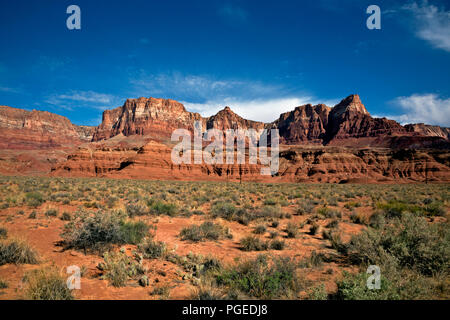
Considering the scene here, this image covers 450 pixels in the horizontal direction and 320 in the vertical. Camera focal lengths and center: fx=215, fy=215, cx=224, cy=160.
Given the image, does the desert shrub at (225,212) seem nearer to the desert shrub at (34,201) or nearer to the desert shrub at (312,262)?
the desert shrub at (312,262)

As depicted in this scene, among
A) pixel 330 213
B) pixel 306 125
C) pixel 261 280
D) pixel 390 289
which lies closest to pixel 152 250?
pixel 261 280

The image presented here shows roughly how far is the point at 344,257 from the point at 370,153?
74740mm

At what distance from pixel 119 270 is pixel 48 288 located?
1.28 m

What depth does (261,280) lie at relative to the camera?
13.2ft

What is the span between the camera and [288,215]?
11.6 metres

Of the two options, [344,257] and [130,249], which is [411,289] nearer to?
[344,257]

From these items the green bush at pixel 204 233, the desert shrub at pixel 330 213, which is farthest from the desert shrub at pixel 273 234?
the desert shrub at pixel 330 213

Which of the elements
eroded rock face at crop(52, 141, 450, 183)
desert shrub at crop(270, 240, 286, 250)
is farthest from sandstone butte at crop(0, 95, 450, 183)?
desert shrub at crop(270, 240, 286, 250)

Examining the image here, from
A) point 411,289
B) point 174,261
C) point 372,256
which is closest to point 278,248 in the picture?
point 372,256

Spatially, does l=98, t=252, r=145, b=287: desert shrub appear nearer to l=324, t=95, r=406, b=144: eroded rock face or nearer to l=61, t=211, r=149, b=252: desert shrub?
l=61, t=211, r=149, b=252: desert shrub

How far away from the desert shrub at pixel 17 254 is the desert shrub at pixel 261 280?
4416mm

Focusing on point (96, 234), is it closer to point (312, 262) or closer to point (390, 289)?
point (312, 262)

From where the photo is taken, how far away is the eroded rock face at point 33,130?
125 meters
